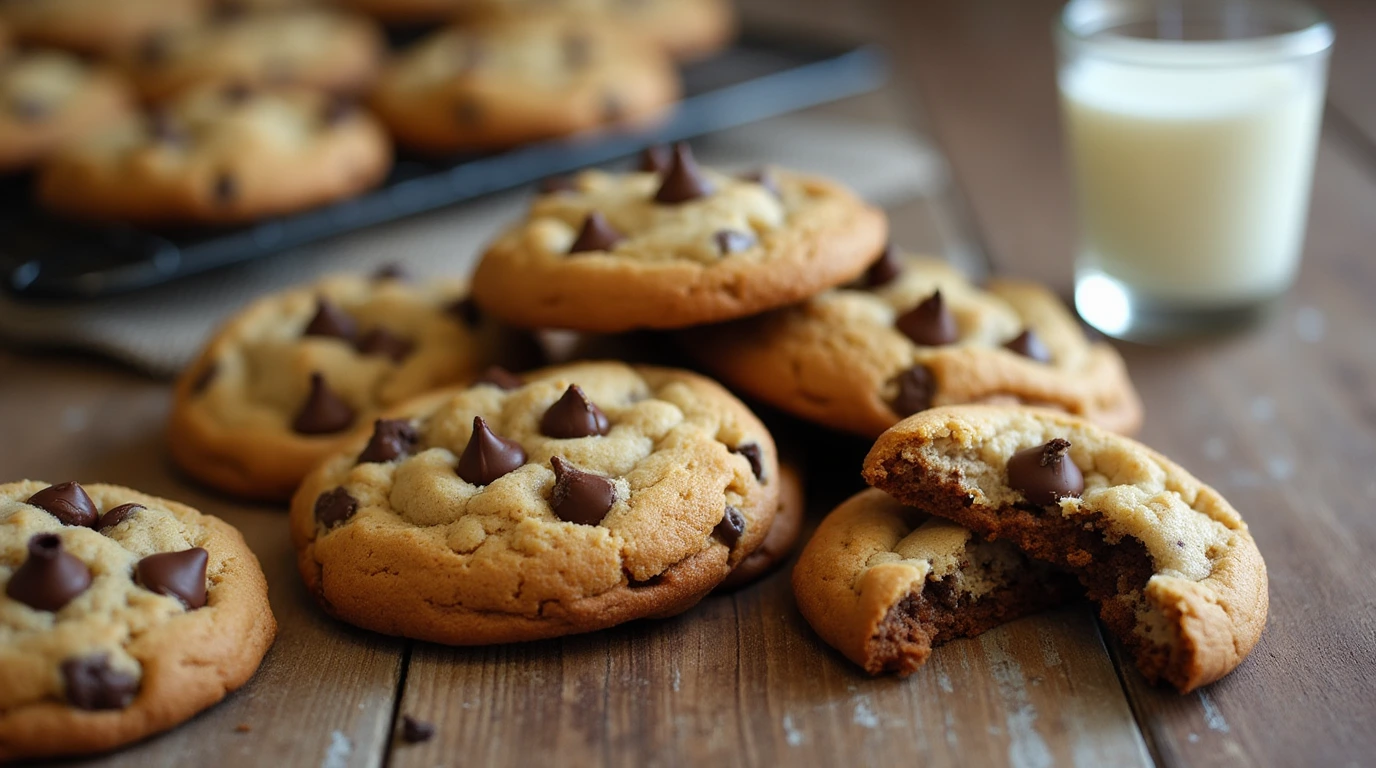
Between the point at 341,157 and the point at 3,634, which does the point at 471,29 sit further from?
the point at 3,634

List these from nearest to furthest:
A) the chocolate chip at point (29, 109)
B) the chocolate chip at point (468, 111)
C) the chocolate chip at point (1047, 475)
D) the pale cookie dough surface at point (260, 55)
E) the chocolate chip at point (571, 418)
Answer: the chocolate chip at point (1047, 475) → the chocolate chip at point (571, 418) → the chocolate chip at point (468, 111) → the chocolate chip at point (29, 109) → the pale cookie dough surface at point (260, 55)

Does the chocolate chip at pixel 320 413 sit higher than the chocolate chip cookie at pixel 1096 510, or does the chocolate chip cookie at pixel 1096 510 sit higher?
the chocolate chip at pixel 320 413

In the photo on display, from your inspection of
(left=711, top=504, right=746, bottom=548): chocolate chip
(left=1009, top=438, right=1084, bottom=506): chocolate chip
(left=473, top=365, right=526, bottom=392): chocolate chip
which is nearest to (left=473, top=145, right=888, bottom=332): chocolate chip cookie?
(left=473, top=365, right=526, bottom=392): chocolate chip

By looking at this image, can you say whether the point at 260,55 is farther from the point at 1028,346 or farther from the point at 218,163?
the point at 1028,346

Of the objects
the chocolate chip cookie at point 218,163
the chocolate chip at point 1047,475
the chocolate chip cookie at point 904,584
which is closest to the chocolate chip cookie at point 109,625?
the chocolate chip cookie at point 904,584

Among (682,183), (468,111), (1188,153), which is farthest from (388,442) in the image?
(1188,153)

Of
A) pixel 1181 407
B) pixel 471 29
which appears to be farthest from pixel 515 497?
pixel 471 29

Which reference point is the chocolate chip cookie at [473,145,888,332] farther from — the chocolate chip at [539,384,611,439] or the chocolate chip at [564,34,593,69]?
the chocolate chip at [564,34,593,69]

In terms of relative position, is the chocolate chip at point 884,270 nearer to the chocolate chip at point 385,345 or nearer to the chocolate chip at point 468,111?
the chocolate chip at point 385,345

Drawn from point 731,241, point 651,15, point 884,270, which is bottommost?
point 651,15
